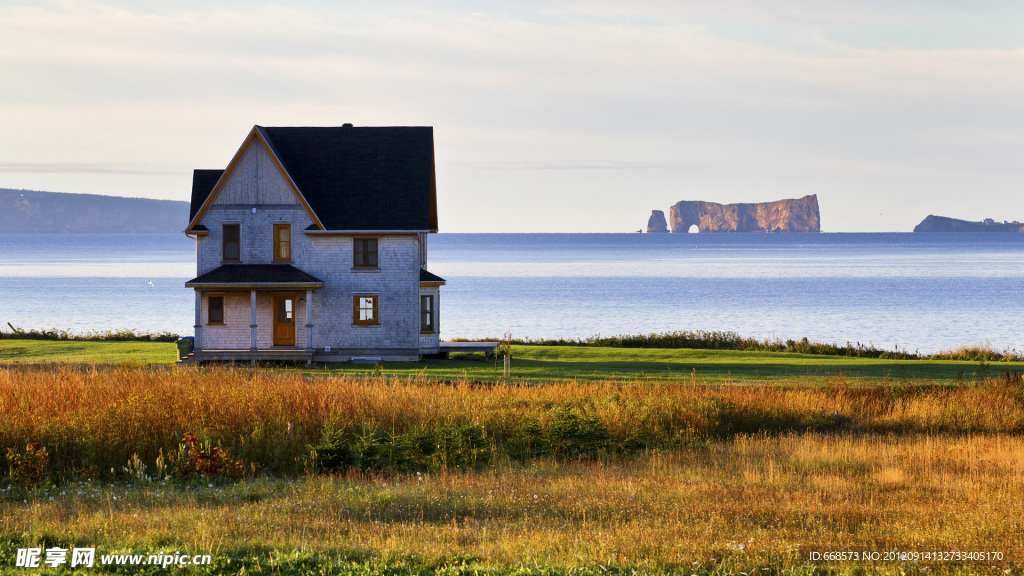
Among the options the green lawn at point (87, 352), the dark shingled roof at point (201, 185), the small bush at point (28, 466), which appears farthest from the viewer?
the dark shingled roof at point (201, 185)

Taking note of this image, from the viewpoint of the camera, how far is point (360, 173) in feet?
125

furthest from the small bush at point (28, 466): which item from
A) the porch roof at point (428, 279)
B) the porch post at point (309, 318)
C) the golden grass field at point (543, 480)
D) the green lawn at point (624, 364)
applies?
the porch roof at point (428, 279)

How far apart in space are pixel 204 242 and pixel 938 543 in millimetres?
31812

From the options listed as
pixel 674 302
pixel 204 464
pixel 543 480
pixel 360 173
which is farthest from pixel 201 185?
pixel 674 302

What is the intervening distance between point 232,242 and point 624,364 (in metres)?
16.4

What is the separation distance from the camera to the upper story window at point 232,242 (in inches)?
1435

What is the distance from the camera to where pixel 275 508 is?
11867 mm

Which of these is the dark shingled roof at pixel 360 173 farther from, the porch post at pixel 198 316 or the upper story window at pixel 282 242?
the porch post at pixel 198 316

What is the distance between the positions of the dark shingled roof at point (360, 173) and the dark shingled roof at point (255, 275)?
235 cm

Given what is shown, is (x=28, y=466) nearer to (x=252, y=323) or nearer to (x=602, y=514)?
(x=602, y=514)

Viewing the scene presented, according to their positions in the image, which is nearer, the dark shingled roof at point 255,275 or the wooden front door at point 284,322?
the dark shingled roof at point 255,275

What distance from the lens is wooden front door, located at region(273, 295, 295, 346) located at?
36656mm

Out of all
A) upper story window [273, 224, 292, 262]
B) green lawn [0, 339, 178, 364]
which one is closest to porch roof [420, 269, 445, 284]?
upper story window [273, 224, 292, 262]

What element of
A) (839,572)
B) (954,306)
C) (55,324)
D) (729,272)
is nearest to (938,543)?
(839,572)
